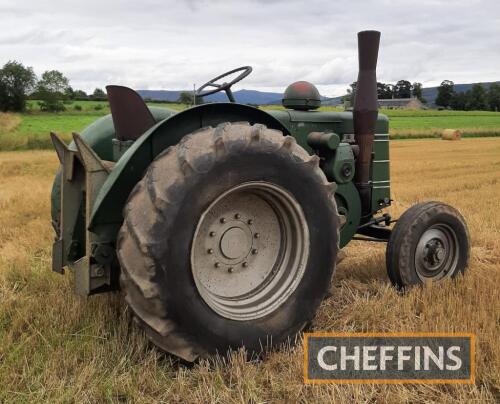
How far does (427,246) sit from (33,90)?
71780 mm

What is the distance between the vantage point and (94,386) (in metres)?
2.53

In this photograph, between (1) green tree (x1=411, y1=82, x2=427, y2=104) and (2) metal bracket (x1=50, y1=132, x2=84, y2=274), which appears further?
(1) green tree (x1=411, y1=82, x2=427, y2=104)

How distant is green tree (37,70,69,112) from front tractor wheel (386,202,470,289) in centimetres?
5858

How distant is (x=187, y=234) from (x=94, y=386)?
0.88m

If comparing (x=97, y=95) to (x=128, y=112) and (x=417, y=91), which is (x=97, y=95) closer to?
(x=417, y=91)

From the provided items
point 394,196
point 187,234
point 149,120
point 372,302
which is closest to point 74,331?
point 187,234

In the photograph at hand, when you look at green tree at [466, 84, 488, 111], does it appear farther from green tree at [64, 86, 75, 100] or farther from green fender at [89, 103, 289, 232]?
green fender at [89, 103, 289, 232]

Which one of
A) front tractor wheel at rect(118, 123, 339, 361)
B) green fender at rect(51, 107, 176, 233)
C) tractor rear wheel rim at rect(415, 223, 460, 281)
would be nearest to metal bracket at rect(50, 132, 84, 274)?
green fender at rect(51, 107, 176, 233)

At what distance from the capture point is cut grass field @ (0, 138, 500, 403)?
254 centimetres

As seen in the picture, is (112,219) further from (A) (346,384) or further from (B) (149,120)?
(A) (346,384)

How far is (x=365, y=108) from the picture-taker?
14.1 feet

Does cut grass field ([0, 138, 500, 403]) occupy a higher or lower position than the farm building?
lower

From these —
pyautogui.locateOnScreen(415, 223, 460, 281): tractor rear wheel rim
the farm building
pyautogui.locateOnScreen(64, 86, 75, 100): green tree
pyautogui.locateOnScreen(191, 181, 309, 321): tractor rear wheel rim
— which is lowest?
pyautogui.locateOnScreen(415, 223, 460, 281): tractor rear wheel rim

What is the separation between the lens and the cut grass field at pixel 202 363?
2.54m
